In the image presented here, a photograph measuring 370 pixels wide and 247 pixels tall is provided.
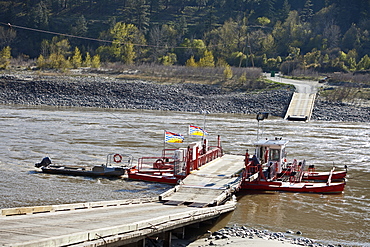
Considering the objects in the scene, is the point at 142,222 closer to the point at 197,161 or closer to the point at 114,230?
the point at 114,230

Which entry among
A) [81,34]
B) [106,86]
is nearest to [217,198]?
[106,86]

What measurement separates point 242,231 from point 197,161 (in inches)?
391

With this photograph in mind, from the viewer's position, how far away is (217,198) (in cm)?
2150

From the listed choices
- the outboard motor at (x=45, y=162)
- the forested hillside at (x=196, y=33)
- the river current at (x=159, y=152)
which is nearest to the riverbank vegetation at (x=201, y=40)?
the forested hillside at (x=196, y=33)

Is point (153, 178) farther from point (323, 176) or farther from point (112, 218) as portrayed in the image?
point (112, 218)

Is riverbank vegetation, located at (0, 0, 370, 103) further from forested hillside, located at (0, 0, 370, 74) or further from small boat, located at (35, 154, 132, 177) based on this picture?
small boat, located at (35, 154, 132, 177)

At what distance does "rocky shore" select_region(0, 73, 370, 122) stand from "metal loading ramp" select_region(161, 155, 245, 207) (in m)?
37.0

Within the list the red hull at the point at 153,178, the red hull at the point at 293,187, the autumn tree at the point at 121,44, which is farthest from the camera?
the autumn tree at the point at 121,44

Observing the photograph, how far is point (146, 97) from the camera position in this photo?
76500 mm

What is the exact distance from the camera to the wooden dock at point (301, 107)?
63.4 m

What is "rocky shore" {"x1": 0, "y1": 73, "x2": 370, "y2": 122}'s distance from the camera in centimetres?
→ 6981

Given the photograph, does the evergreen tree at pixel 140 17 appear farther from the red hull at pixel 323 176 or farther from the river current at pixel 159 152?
the red hull at pixel 323 176

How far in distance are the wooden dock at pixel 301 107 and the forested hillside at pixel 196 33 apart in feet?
118

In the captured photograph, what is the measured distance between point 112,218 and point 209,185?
900cm
